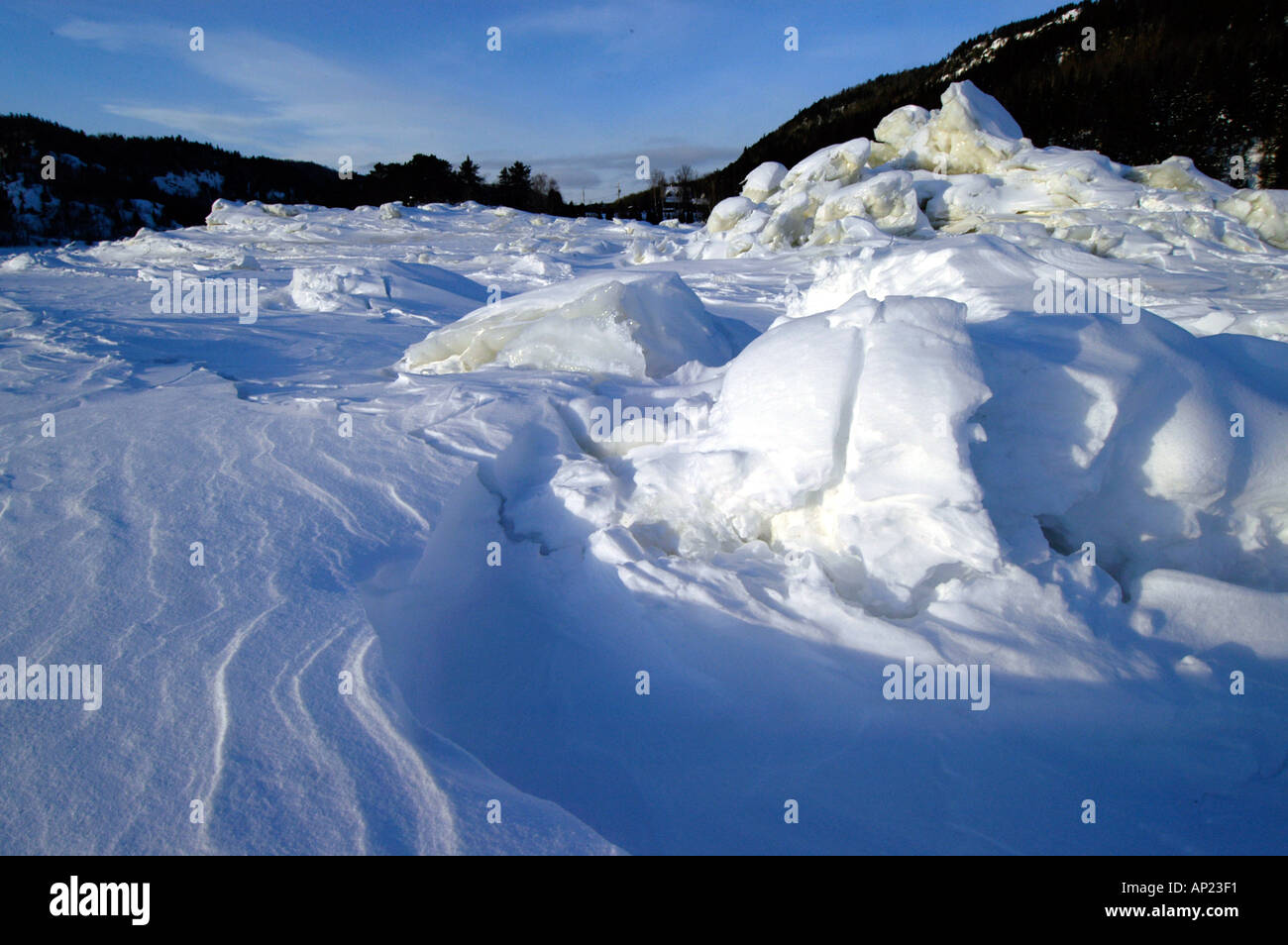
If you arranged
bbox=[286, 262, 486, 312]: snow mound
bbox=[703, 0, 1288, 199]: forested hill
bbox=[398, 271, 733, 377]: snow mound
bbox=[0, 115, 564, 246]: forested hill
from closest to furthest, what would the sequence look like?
bbox=[398, 271, 733, 377]: snow mound
bbox=[286, 262, 486, 312]: snow mound
bbox=[703, 0, 1288, 199]: forested hill
bbox=[0, 115, 564, 246]: forested hill

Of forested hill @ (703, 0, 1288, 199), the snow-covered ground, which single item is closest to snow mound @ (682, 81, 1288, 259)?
forested hill @ (703, 0, 1288, 199)

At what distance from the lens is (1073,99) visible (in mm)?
26359

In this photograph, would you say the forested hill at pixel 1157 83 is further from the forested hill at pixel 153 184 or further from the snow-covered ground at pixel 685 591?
the forested hill at pixel 153 184

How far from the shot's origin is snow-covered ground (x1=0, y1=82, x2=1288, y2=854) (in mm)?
1609

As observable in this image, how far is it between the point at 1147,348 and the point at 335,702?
11.4 ft

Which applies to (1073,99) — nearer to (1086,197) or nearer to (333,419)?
(1086,197)

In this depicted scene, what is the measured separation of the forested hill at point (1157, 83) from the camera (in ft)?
72.0

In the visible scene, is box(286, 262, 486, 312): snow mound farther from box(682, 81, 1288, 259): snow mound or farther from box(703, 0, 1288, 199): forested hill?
box(703, 0, 1288, 199): forested hill

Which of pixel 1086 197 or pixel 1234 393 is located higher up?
pixel 1086 197

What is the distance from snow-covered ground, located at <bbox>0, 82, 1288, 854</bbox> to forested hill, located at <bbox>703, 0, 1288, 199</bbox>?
16863mm

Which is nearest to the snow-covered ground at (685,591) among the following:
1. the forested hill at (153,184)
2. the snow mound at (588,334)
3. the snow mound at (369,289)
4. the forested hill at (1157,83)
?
the snow mound at (588,334)

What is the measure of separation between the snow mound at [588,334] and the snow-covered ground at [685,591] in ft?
0.28

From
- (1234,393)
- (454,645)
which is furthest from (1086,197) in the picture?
(454,645)
